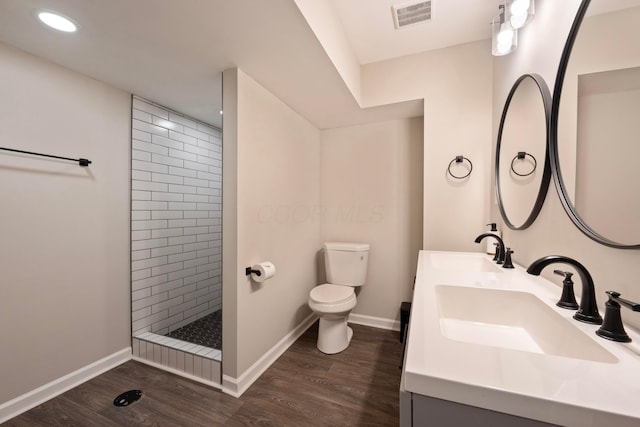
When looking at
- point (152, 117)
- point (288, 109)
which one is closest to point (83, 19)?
point (152, 117)

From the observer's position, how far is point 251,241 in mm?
1748

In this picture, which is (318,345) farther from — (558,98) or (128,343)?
(558,98)

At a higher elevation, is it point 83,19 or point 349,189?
point 83,19

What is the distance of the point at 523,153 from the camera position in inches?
52.5

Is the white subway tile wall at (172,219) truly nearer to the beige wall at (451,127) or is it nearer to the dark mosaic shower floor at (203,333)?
the dark mosaic shower floor at (203,333)

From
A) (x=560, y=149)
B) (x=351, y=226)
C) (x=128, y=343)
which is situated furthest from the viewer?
(x=351, y=226)

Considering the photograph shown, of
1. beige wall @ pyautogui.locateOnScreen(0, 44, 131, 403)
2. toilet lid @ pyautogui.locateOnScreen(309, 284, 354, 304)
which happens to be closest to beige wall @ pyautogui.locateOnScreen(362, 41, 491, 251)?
toilet lid @ pyautogui.locateOnScreen(309, 284, 354, 304)

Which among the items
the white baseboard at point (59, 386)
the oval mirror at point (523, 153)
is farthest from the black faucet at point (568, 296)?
the white baseboard at point (59, 386)

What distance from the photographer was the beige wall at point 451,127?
1979 millimetres

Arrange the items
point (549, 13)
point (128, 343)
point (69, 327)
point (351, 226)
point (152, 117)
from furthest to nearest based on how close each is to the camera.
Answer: point (351, 226) → point (152, 117) → point (128, 343) → point (69, 327) → point (549, 13)

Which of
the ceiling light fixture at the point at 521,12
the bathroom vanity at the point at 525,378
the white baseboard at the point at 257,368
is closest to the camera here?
the bathroom vanity at the point at 525,378

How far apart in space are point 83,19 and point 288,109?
4.31 ft

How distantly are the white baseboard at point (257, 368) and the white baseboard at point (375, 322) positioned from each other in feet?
1.94

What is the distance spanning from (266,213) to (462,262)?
138cm
